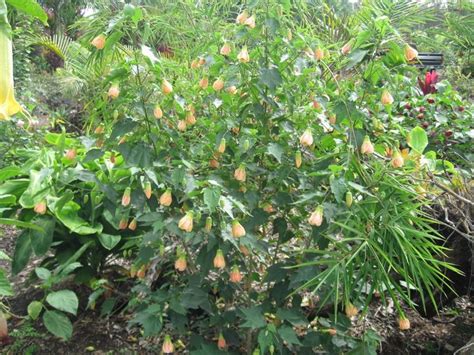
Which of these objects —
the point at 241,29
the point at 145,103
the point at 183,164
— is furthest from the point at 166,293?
the point at 241,29

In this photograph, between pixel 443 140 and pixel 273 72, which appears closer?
pixel 273 72

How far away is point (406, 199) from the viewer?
59.5 inches

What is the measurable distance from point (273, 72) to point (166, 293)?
879 mm

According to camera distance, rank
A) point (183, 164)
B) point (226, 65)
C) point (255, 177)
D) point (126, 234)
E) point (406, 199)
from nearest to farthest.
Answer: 1. point (406, 199)
2. point (183, 164)
3. point (226, 65)
4. point (255, 177)
5. point (126, 234)

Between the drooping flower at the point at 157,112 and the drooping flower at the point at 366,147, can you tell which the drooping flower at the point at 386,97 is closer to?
the drooping flower at the point at 366,147

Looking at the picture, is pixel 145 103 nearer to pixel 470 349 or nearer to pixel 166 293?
pixel 166 293

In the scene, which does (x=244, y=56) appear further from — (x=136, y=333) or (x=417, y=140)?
(x=136, y=333)

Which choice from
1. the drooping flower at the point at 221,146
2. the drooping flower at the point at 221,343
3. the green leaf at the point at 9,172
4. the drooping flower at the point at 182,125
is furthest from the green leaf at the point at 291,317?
the green leaf at the point at 9,172

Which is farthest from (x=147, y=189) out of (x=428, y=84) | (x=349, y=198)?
(x=428, y=84)

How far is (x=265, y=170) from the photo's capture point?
5.81 ft

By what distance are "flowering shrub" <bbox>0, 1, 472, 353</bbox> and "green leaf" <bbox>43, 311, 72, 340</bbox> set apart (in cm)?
41

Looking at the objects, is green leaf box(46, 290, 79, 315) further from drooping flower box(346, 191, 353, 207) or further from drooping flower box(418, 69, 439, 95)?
drooping flower box(418, 69, 439, 95)

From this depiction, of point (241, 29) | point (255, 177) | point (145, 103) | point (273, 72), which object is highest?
point (241, 29)

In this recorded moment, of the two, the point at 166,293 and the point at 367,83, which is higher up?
the point at 367,83
